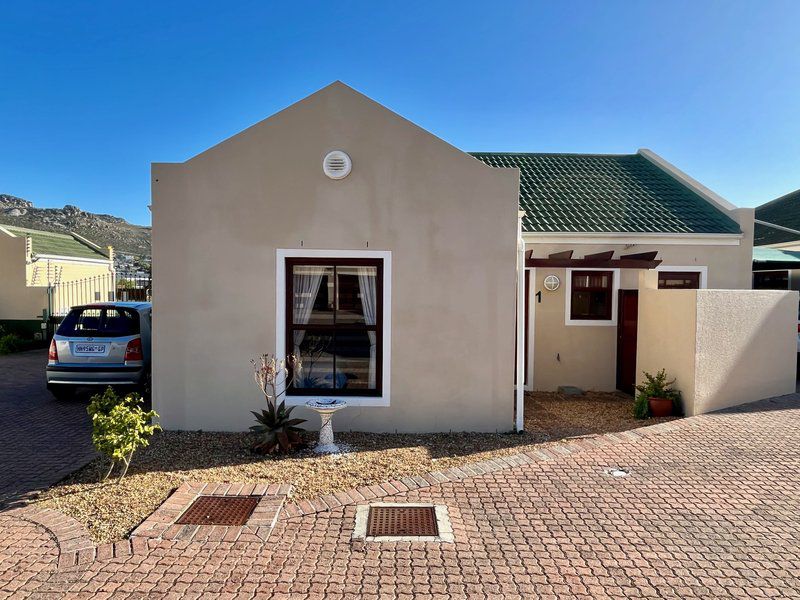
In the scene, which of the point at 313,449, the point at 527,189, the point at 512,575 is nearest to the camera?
the point at 512,575

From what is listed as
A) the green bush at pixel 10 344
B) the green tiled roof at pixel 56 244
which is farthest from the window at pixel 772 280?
the green tiled roof at pixel 56 244

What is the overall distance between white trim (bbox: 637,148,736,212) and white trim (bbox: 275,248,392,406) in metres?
9.22

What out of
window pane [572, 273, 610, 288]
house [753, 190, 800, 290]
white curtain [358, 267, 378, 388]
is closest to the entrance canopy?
window pane [572, 273, 610, 288]

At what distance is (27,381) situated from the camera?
434 inches

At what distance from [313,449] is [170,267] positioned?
3205 mm

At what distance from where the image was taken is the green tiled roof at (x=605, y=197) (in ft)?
37.1

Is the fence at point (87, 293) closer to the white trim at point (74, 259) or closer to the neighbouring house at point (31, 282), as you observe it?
the neighbouring house at point (31, 282)

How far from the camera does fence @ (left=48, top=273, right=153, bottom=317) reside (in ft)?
56.1

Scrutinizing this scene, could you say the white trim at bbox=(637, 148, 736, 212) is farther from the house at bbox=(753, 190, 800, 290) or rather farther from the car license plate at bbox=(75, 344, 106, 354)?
the car license plate at bbox=(75, 344, 106, 354)

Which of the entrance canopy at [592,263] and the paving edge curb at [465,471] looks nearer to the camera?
the paving edge curb at [465,471]

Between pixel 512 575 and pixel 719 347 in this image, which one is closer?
pixel 512 575

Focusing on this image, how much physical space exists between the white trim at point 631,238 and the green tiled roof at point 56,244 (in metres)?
16.8

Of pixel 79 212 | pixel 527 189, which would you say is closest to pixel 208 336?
pixel 527 189

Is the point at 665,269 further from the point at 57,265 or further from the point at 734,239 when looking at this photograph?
the point at 57,265
